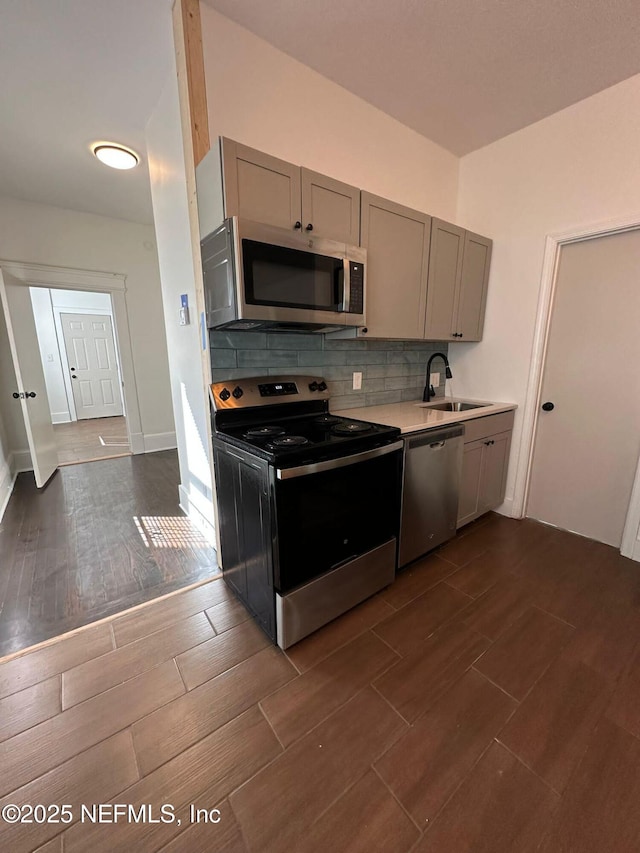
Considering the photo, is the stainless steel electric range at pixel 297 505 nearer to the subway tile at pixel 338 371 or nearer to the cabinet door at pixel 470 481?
the subway tile at pixel 338 371

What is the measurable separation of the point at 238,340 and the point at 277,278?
481 mm

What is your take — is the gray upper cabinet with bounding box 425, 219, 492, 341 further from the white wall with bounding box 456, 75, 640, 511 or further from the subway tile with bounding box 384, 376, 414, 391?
the subway tile with bounding box 384, 376, 414, 391

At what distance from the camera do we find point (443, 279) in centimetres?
246

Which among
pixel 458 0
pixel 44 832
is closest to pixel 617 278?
pixel 458 0

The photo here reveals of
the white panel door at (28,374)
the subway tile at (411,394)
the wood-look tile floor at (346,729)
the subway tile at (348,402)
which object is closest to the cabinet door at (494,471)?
the subway tile at (411,394)

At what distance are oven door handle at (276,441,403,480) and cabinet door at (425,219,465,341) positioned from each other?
113 cm

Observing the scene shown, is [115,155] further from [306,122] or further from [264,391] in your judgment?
[264,391]

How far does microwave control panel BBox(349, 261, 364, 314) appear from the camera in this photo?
6.01 feet

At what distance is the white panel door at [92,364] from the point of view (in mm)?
6637

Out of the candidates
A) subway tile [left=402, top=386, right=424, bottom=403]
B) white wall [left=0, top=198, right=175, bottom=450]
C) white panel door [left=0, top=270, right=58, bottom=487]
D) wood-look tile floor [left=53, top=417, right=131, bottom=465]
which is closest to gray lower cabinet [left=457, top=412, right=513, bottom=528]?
subway tile [left=402, top=386, right=424, bottom=403]

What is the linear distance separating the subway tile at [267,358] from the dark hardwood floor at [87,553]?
1.31m

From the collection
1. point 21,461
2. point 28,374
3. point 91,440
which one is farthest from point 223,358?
point 91,440

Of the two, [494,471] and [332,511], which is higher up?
[332,511]

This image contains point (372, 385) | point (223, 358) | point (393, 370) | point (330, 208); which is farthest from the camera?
point (393, 370)
